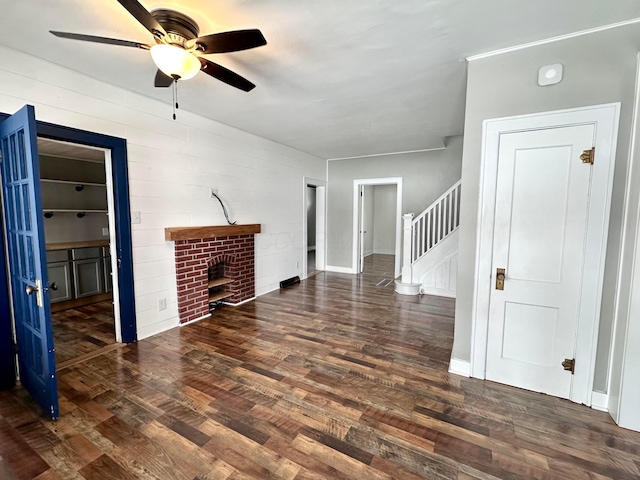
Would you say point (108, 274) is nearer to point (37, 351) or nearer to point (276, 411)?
point (37, 351)

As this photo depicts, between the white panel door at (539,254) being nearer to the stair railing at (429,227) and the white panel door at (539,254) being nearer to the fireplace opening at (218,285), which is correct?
the stair railing at (429,227)

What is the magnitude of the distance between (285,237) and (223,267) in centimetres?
135

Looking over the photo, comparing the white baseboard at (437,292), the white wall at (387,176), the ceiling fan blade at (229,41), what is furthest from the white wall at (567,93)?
the white wall at (387,176)

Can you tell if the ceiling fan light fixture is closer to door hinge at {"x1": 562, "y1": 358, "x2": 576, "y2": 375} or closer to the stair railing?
door hinge at {"x1": 562, "y1": 358, "x2": 576, "y2": 375}

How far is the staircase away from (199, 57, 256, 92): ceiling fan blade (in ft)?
11.8

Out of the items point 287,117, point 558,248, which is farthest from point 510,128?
point 287,117

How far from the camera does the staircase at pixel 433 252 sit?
4789mm

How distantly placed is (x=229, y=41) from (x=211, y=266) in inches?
121

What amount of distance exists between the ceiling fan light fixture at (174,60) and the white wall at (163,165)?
113 cm

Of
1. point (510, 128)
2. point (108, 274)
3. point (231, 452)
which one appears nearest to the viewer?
point (231, 452)

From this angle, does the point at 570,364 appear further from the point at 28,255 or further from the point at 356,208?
the point at 356,208

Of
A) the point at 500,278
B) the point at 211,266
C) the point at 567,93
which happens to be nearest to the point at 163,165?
the point at 211,266

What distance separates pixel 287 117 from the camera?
12.2ft

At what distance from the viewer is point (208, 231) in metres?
3.73
